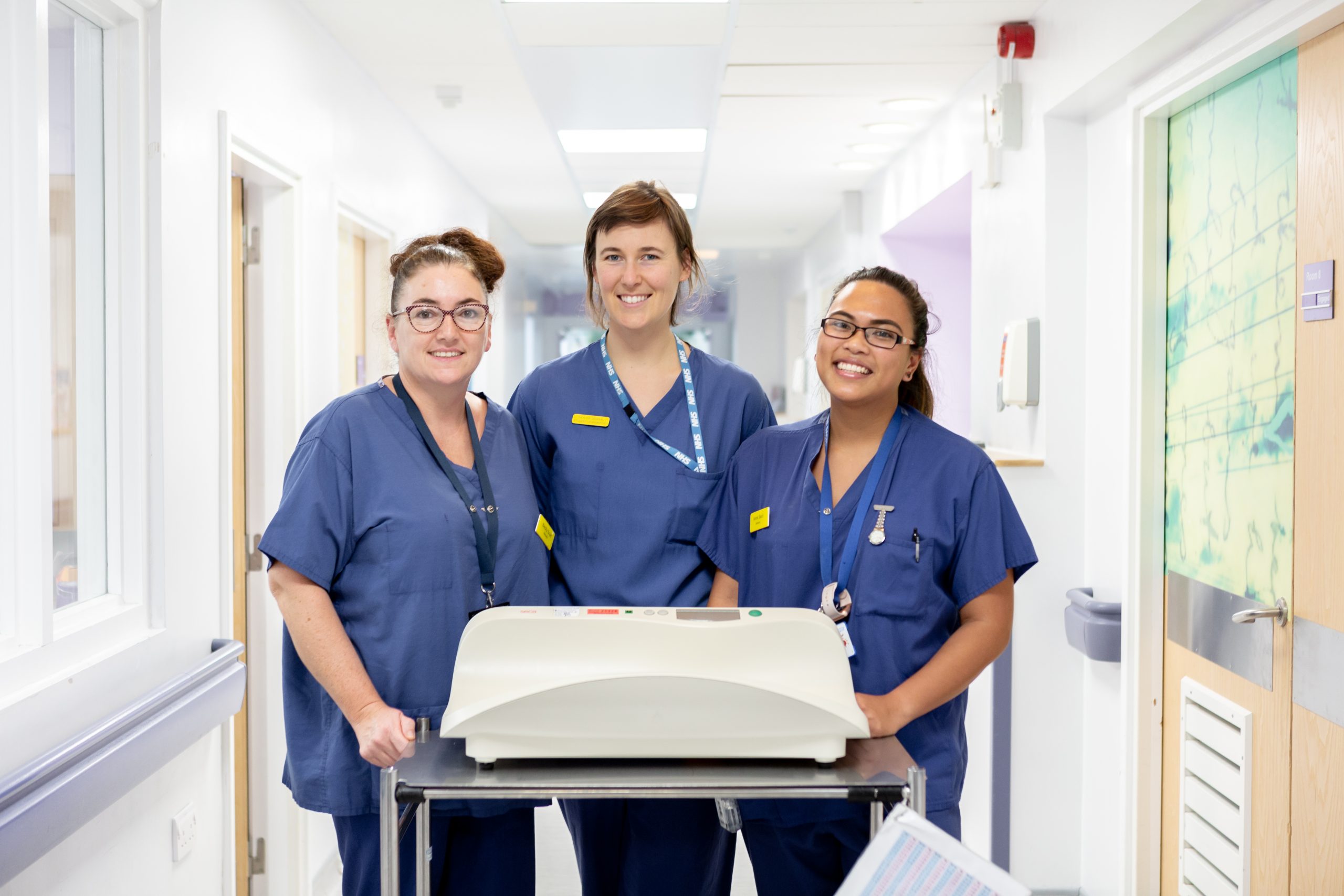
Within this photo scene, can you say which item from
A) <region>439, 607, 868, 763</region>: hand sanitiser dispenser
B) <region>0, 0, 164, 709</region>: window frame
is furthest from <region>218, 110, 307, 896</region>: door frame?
<region>439, 607, 868, 763</region>: hand sanitiser dispenser

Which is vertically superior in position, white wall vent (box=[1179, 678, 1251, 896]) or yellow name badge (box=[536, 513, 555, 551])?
yellow name badge (box=[536, 513, 555, 551])

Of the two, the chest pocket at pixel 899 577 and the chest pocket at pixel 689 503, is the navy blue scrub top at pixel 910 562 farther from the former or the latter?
the chest pocket at pixel 689 503

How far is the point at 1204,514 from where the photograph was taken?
224 centimetres

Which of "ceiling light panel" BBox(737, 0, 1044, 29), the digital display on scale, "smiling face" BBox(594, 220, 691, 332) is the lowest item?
the digital display on scale

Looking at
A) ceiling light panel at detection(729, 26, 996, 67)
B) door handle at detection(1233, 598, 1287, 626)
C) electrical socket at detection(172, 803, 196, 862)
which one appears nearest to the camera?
door handle at detection(1233, 598, 1287, 626)

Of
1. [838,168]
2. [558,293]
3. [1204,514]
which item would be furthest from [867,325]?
[558,293]

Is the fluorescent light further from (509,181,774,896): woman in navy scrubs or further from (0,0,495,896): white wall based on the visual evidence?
(509,181,774,896): woman in navy scrubs

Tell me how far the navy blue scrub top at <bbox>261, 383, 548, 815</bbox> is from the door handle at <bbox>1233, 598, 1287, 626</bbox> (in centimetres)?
137

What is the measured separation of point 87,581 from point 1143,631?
87.8 inches

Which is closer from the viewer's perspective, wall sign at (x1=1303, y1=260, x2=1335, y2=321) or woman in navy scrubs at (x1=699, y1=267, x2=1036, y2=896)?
woman in navy scrubs at (x1=699, y1=267, x2=1036, y2=896)

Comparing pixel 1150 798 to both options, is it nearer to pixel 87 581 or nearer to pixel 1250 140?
pixel 1250 140

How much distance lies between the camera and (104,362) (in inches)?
75.2

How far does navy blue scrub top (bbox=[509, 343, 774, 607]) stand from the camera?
171cm

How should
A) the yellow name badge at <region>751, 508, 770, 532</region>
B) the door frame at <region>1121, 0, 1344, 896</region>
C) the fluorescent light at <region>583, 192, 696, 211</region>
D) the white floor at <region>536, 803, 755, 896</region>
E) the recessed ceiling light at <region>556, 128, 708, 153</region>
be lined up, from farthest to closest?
the fluorescent light at <region>583, 192, 696, 211</region> < the recessed ceiling light at <region>556, 128, 708, 153</region> < the white floor at <region>536, 803, 755, 896</region> < the door frame at <region>1121, 0, 1344, 896</region> < the yellow name badge at <region>751, 508, 770, 532</region>
